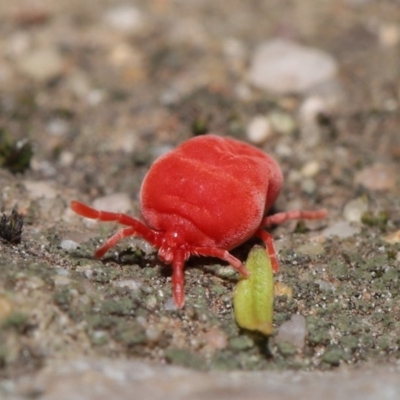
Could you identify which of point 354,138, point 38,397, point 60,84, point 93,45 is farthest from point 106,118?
point 38,397

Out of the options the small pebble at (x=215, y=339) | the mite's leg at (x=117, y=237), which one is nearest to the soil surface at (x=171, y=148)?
the small pebble at (x=215, y=339)

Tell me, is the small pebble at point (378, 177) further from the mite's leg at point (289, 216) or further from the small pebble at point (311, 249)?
the small pebble at point (311, 249)

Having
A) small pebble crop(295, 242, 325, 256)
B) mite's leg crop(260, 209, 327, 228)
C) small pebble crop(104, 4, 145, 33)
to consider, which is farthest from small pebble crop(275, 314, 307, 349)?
small pebble crop(104, 4, 145, 33)

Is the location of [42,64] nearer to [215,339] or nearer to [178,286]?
[178,286]

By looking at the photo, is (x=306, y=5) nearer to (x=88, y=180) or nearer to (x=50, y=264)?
(x=88, y=180)

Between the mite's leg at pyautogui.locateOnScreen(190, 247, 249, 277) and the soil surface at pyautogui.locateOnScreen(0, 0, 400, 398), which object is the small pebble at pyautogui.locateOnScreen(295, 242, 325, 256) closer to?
the soil surface at pyautogui.locateOnScreen(0, 0, 400, 398)

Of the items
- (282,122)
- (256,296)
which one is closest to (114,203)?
(256,296)
